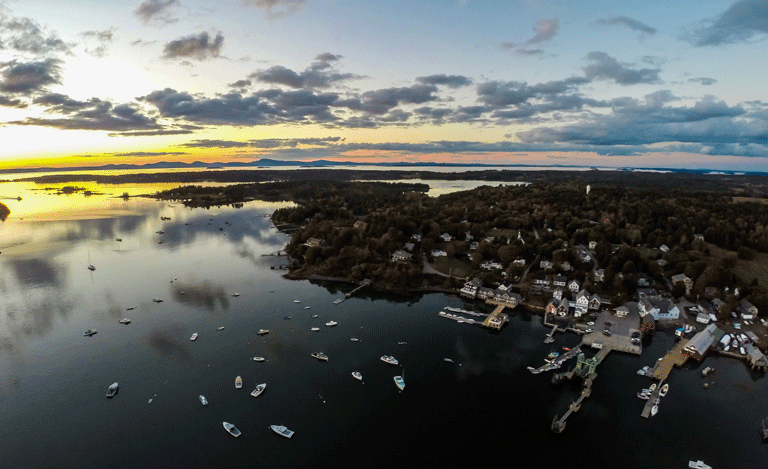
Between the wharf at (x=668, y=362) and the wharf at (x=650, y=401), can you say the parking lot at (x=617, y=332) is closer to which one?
the wharf at (x=668, y=362)

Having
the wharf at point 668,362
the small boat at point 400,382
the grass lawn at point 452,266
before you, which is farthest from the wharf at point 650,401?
the grass lawn at point 452,266

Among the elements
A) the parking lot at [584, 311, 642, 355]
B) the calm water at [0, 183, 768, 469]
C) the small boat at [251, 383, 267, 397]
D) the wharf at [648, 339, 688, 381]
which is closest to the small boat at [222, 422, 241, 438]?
the calm water at [0, 183, 768, 469]

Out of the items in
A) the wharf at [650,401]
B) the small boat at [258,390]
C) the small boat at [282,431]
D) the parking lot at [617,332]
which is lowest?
the small boat at [282,431]

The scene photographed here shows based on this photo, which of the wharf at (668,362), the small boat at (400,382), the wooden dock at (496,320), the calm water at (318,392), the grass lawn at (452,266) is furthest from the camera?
the grass lawn at (452,266)

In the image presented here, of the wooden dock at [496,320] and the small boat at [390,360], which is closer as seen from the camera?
the small boat at [390,360]

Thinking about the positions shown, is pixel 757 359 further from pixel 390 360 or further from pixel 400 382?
pixel 390 360

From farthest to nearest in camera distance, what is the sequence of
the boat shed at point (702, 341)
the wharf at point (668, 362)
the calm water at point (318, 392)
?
the boat shed at point (702, 341) → the wharf at point (668, 362) → the calm water at point (318, 392)

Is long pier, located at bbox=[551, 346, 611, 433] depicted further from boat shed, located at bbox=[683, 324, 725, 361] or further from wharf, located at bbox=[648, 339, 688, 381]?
boat shed, located at bbox=[683, 324, 725, 361]

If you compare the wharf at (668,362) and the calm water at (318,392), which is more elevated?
the wharf at (668,362)
